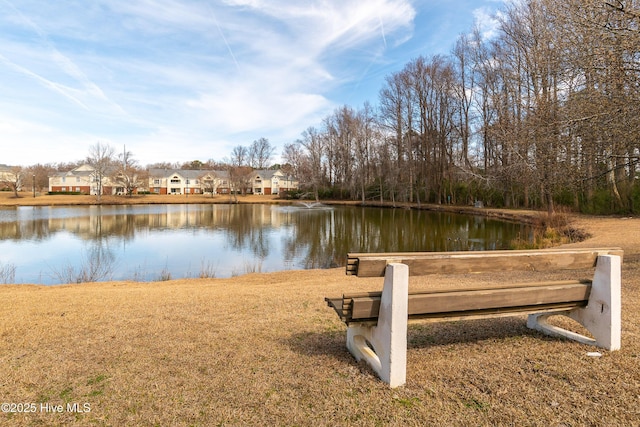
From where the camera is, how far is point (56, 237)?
2003cm

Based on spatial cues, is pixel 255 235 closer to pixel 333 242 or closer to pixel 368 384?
pixel 333 242

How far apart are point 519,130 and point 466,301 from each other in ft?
27.7

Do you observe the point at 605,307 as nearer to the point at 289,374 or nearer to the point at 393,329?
the point at 393,329

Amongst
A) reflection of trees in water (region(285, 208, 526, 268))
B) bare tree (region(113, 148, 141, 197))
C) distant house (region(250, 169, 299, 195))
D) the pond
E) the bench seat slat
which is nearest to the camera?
the bench seat slat

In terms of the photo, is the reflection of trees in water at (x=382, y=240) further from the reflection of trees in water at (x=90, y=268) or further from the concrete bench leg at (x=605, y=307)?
the concrete bench leg at (x=605, y=307)

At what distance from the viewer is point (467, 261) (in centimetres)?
283

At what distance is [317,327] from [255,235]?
1778 centimetres

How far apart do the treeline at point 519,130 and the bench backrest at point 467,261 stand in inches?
198

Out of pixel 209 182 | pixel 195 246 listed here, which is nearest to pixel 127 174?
pixel 209 182

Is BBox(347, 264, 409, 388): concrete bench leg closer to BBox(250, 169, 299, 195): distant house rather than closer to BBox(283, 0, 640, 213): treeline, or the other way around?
BBox(283, 0, 640, 213): treeline

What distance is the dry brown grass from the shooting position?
7.92ft

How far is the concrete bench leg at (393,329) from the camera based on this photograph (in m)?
2.63

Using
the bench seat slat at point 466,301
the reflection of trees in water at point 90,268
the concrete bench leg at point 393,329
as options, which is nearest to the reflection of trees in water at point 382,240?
the reflection of trees in water at point 90,268

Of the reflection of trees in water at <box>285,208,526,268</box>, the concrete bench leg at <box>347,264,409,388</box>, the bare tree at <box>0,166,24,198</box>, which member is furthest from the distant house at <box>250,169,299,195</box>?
the concrete bench leg at <box>347,264,409,388</box>
